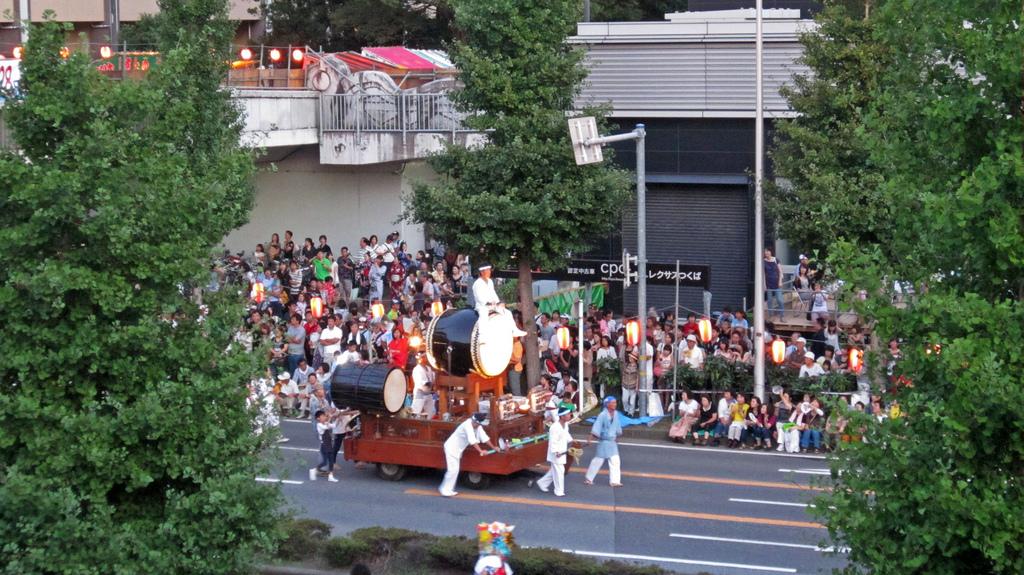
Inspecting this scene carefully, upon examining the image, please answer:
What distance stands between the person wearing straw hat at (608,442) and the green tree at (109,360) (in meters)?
8.83

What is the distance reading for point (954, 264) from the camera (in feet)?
28.3

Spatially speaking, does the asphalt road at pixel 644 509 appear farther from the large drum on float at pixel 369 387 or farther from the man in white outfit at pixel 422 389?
the large drum on float at pixel 369 387

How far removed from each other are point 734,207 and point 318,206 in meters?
12.4

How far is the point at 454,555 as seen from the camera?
13.8m

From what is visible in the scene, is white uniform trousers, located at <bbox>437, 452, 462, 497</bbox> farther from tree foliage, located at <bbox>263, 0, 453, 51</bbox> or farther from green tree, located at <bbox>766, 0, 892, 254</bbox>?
tree foliage, located at <bbox>263, 0, 453, 51</bbox>

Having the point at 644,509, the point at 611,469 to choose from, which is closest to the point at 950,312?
the point at 644,509

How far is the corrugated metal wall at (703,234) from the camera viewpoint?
97.9 feet

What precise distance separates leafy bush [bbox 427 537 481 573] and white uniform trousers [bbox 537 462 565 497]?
415 centimetres

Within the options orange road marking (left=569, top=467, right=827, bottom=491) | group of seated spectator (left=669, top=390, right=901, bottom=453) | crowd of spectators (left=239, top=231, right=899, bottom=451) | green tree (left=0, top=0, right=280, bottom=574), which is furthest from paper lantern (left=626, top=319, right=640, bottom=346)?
green tree (left=0, top=0, right=280, bottom=574)

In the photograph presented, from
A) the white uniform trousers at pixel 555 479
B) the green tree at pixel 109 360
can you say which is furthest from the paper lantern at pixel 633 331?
→ the green tree at pixel 109 360

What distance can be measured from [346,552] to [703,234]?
17885mm

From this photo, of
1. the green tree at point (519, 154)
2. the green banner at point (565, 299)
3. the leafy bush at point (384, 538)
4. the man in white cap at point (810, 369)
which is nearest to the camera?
the leafy bush at point (384, 538)

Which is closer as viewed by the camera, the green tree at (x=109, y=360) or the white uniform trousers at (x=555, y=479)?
the green tree at (x=109, y=360)

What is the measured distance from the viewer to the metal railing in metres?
32.3
